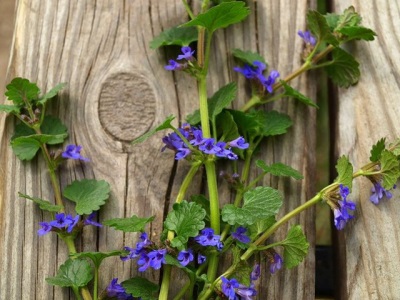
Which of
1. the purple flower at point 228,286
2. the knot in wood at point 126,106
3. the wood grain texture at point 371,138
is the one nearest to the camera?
the purple flower at point 228,286

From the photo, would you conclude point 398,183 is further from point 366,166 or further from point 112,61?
point 112,61

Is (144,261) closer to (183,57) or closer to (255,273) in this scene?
(255,273)

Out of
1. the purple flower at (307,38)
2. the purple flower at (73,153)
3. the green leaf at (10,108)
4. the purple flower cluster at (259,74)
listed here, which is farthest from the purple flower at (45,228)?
the purple flower at (307,38)

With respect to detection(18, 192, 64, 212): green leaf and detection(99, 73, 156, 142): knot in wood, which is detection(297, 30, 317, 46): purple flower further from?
detection(18, 192, 64, 212): green leaf

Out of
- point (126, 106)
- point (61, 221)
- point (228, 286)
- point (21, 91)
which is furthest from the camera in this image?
point (126, 106)

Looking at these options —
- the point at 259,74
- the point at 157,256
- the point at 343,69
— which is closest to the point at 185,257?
the point at 157,256

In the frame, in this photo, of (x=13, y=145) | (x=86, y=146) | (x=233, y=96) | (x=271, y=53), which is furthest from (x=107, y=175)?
(x=271, y=53)

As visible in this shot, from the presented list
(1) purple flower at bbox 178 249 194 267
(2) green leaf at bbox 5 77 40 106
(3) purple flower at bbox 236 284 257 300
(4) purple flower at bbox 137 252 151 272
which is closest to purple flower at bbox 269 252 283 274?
(3) purple flower at bbox 236 284 257 300

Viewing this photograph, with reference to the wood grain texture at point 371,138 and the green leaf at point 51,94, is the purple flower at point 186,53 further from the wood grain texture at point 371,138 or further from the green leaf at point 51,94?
the wood grain texture at point 371,138
